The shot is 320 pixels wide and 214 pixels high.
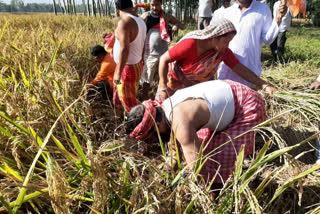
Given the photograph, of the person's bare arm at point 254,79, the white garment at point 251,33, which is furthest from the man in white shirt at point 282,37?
the person's bare arm at point 254,79

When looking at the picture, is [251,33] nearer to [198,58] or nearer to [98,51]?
[198,58]

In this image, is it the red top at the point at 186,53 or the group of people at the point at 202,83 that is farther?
the red top at the point at 186,53

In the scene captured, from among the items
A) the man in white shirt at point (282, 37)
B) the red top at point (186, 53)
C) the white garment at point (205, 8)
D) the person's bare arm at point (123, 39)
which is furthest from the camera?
the white garment at point (205, 8)

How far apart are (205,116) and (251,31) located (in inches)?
52.4

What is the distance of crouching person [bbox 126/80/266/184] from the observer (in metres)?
1.23

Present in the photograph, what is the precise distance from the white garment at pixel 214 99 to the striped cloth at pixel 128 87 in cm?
96

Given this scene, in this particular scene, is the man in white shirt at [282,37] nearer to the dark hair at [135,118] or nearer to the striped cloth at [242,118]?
the striped cloth at [242,118]

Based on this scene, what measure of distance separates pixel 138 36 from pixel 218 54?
34.6 inches

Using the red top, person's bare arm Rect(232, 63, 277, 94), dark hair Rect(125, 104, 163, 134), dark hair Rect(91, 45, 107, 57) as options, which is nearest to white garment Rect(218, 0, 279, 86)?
person's bare arm Rect(232, 63, 277, 94)

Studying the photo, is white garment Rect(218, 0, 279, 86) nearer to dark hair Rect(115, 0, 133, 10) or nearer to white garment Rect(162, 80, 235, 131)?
white garment Rect(162, 80, 235, 131)

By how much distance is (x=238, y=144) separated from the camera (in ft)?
4.73

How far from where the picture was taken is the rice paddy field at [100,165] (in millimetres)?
822

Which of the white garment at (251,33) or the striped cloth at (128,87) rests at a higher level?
the white garment at (251,33)

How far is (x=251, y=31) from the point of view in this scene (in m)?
2.20
